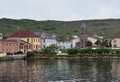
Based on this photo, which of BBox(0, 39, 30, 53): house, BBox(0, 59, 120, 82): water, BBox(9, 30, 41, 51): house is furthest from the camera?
BBox(9, 30, 41, 51): house

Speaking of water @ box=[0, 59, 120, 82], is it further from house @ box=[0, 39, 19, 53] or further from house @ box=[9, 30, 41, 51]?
house @ box=[9, 30, 41, 51]

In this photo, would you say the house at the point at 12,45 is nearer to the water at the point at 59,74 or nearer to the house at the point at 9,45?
the house at the point at 9,45

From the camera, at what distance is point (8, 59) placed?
4230 inches

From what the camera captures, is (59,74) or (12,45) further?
(12,45)

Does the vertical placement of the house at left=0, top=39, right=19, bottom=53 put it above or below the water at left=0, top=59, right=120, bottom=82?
above

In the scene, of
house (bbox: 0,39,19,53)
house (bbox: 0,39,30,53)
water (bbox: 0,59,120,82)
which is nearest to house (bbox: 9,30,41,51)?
house (bbox: 0,39,30,53)

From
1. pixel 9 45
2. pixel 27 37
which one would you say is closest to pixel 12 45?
pixel 9 45

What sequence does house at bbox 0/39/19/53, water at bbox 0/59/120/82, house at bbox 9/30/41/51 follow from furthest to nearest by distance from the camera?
house at bbox 9/30/41/51, house at bbox 0/39/19/53, water at bbox 0/59/120/82

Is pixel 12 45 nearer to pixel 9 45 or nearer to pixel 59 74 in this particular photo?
pixel 9 45

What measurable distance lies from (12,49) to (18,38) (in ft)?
30.6

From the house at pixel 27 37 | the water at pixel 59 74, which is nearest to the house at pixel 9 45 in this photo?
the house at pixel 27 37

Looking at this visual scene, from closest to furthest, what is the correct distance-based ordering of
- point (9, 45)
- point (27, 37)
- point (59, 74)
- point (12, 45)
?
point (59, 74) < point (9, 45) < point (12, 45) < point (27, 37)

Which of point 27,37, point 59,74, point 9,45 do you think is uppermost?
point 27,37

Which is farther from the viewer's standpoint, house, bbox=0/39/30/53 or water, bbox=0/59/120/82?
house, bbox=0/39/30/53
